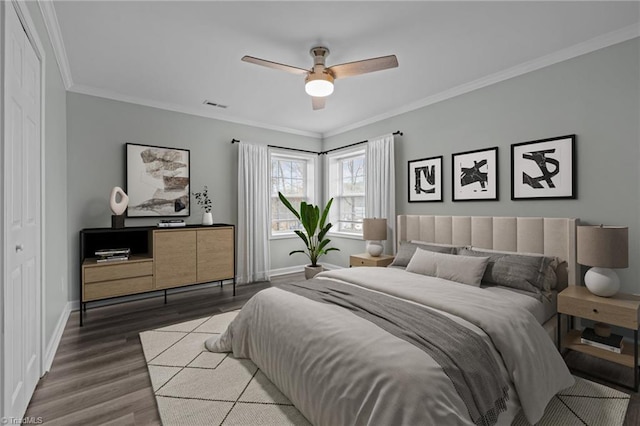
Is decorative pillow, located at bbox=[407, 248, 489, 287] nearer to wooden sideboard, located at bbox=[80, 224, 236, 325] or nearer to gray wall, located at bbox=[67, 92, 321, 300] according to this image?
wooden sideboard, located at bbox=[80, 224, 236, 325]

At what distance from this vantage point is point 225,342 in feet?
8.59

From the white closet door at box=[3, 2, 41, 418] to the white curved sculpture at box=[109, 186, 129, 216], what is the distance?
58.7 inches

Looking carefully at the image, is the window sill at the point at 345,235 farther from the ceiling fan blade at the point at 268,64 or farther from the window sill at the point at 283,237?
the ceiling fan blade at the point at 268,64

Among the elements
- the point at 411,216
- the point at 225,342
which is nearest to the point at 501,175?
the point at 411,216

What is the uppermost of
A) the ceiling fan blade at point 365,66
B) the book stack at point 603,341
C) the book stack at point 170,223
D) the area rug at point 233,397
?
the ceiling fan blade at point 365,66

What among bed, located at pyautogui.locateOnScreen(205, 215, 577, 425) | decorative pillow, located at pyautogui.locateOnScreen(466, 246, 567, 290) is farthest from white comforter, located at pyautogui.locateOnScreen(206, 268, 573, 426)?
decorative pillow, located at pyautogui.locateOnScreen(466, 246, 567, 290)

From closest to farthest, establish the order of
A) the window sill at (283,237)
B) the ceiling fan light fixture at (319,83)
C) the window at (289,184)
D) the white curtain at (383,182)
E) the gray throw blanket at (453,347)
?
the gray throw blanket at (453,347)
the ceiling fan light fixture at (319,83)
the white curtain at (383,182)
the window sill at (283,237)
the window at (289,184)

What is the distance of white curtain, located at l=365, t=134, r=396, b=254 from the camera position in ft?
14.8

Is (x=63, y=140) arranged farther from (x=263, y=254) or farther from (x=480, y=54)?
(x=480, y=54)

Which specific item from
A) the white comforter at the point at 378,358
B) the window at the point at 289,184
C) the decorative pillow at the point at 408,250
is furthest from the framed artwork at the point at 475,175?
the window at the point at 289,184

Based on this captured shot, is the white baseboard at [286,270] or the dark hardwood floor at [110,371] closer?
the dark hardwood floor at [110,371]

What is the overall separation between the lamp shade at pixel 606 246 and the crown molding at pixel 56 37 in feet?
14.1

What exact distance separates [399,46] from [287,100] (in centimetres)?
178

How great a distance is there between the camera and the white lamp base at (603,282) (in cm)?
230
